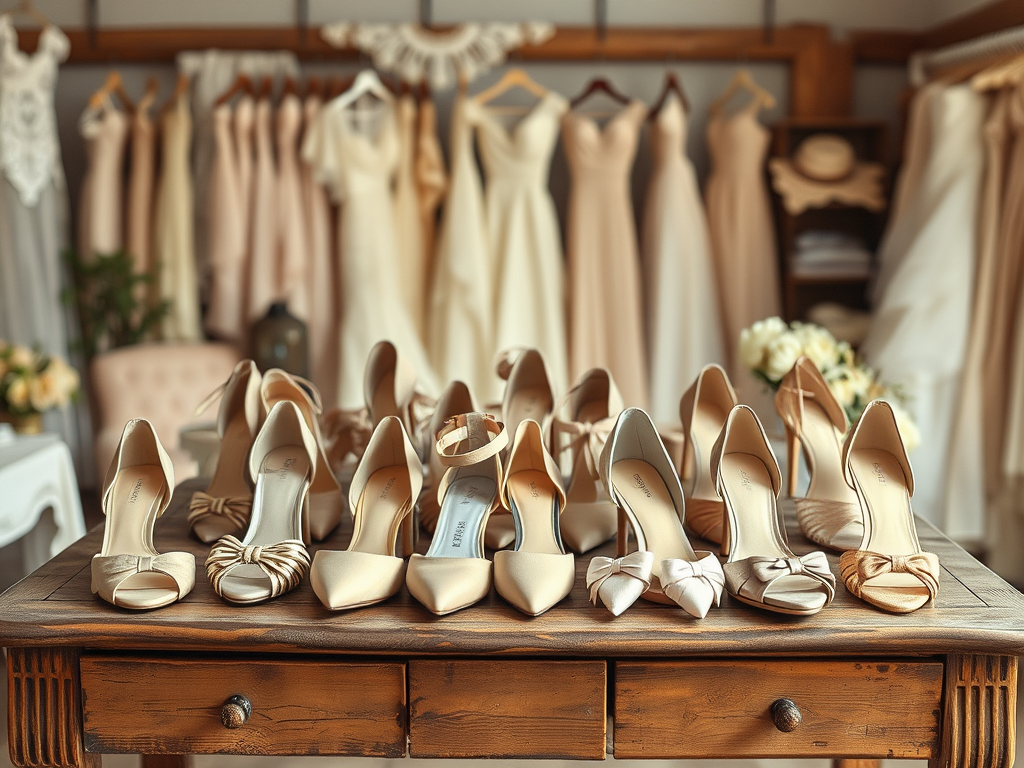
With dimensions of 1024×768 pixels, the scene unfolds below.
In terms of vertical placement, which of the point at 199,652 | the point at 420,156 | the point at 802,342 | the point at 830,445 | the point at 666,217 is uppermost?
the point at 420,156

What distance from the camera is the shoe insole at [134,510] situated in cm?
121

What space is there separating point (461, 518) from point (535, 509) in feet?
0.36

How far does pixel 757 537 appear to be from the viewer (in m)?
1.20

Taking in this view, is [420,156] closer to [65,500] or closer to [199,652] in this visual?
[65,500]

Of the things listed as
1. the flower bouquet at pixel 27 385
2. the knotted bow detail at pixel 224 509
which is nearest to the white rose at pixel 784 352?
the knotted bow detail at pixel 224 509

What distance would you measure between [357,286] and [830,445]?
2334mm

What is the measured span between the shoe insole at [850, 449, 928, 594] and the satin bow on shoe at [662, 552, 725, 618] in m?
0.24

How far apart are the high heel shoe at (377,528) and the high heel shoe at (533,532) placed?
5.3 inches

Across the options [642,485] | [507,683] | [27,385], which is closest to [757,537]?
[642,485]

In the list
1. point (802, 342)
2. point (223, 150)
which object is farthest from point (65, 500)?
point (802, 342)

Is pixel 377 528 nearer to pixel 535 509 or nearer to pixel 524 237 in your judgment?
pixel 535 509

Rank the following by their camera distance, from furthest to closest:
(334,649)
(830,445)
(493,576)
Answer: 1. (830,445)
2. (493,576)
3. (334,649)

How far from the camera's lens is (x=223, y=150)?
11.1ft

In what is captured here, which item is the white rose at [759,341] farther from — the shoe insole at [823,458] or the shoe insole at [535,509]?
the shoe insole at [535,509]
